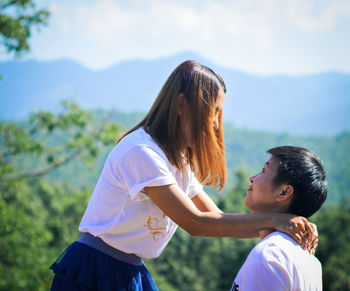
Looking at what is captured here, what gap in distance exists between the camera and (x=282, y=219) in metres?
1.69

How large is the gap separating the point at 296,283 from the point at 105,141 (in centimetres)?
1012

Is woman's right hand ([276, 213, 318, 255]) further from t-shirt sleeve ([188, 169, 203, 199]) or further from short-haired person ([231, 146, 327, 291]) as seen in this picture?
t-shirt sleeve ([188, 169, 203, 199])

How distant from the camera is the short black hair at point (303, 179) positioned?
→ 1769 mm

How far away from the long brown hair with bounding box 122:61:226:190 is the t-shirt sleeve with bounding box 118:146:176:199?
118mm

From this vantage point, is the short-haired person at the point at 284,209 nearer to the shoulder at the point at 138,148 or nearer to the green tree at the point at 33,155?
the shoulder at the point at 138,148

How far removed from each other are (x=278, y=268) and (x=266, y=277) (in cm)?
6

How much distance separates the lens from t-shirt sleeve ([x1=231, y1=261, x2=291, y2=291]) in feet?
4.99

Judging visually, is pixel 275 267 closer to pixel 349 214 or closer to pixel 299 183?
pixel 299 183

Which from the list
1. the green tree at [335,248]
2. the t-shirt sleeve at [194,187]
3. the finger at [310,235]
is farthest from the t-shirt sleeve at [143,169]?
the green tree at [335,248]

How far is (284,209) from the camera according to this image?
71.1 inches

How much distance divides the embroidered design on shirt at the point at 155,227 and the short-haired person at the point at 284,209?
0.39 meters

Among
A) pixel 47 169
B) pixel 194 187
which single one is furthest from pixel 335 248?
pixel 194 187

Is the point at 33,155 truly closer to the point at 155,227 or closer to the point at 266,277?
the point at 155,227

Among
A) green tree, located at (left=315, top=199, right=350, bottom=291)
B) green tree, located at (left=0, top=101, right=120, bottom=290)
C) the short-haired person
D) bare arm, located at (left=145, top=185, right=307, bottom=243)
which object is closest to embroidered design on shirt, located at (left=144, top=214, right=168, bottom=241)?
bare arm, located at (left=145, top=185, right=307, bottom=243)
